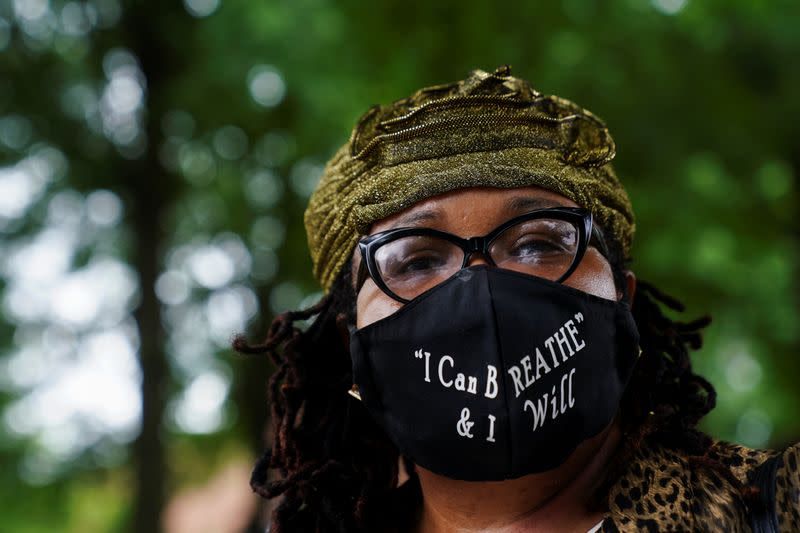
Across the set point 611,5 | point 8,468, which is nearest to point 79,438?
point 8,468

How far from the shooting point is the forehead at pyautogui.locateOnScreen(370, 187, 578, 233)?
2.17 m

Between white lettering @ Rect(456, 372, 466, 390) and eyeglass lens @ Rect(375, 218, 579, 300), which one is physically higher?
eyeglass lens @ Rect(375, 218, 579, 300)

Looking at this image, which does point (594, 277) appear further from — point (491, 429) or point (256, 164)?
point (256, 164)

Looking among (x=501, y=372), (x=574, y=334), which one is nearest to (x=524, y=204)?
(x=574, y=334)

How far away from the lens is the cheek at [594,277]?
7.07 ft

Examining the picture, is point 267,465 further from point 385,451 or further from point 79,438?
point 79,438

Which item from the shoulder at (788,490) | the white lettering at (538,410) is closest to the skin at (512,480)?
the white lettering at (538,410)

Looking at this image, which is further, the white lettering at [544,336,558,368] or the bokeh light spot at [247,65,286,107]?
the bokeh light spot at [247,65,286,107]

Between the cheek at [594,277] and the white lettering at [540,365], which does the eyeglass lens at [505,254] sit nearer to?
the cheek at [594,277]

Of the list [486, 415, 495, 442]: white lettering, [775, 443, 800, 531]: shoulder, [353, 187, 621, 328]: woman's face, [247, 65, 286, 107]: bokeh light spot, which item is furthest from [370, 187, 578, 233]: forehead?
[247, 65, 286, 107]: bokeh light spot

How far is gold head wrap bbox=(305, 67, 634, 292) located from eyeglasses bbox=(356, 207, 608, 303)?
10 cm

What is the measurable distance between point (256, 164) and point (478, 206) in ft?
25.5

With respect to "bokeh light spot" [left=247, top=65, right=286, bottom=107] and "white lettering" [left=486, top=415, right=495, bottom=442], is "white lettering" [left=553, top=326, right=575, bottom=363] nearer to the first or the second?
"white lettering" [left=486, top=415, right=495, bottom=442]

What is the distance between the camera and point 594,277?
7.16ft
